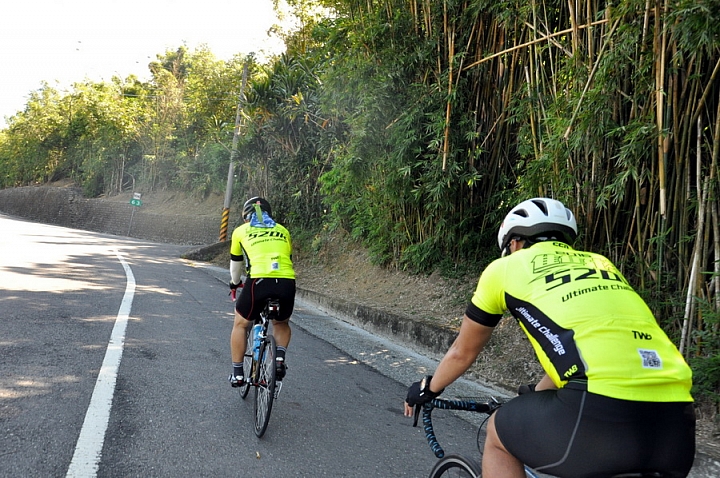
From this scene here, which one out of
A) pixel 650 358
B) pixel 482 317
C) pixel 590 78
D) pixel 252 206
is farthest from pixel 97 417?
pixel 590 78

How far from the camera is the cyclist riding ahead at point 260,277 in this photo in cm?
493

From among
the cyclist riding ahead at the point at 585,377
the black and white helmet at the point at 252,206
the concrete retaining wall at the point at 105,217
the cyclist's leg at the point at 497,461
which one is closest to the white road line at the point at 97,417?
the black and white helmet at the point at 252,206

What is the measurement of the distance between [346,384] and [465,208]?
16.1ft

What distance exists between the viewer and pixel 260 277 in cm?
492

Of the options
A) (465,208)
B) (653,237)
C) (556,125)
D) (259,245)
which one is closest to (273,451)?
(259,245)

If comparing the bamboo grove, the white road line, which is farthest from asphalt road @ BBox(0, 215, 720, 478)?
the bamboo grove

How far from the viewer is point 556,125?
5969 millimetres

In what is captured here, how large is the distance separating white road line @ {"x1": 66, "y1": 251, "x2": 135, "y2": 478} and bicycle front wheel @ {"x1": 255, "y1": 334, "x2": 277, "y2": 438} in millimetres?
1049

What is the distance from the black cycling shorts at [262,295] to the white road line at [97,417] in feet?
4.15

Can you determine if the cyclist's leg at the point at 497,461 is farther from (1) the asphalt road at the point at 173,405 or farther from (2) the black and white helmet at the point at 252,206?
(2) the black and white helmet at the point at 252,206

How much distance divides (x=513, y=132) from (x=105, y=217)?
47.4 m

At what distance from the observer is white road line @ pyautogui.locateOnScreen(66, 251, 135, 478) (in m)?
3.44

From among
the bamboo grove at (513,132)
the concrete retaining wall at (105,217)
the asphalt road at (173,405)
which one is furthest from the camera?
the concrete retaining wall at (105,217)

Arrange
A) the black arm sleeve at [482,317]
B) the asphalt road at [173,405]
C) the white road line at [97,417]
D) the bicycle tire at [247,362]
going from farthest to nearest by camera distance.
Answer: the bicycle tire at [247,362], the asphalt road at [173,405], the white road line at [97,417], the black arm sleeve at [482,317]
